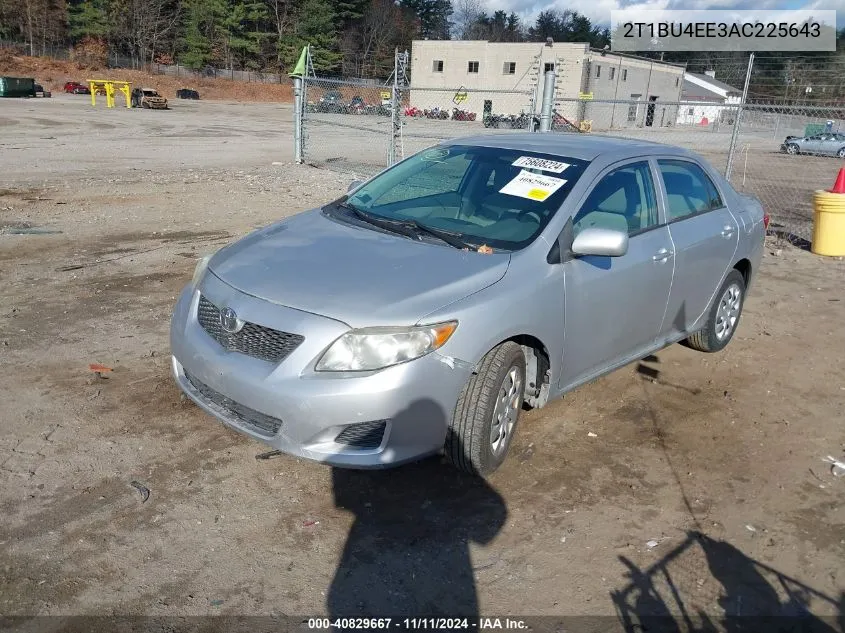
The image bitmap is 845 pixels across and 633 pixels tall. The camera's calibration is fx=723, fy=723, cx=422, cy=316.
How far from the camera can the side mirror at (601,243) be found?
3.78 meters

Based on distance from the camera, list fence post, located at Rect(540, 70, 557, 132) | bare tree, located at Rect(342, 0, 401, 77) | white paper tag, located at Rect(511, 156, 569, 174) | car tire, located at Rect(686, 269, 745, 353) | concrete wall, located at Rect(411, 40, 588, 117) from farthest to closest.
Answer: bare tree, located at Rect(342, 0, 401, 77), concrete wall, located at Rect(411, 40, 588, 117), fence post, located at Rect(540, 70, 557, 132), car tire, located at Rect(686, 269, 745, 353), white paper tag, located at Rect(511, 156, 569, 174)

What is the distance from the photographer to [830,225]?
9.47 metres

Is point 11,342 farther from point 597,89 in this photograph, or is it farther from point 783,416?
point 597,89

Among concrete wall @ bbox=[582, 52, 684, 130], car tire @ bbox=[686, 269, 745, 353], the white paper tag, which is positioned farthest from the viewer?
concrete wall @ bbox=[582, 52, 684, 130]

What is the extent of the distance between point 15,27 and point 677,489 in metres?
90.8

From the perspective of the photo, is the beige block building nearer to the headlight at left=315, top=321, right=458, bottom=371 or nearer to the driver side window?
the driver side window

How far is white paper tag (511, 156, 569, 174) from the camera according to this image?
4.34 meters

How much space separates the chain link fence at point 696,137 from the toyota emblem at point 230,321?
580 centimetres

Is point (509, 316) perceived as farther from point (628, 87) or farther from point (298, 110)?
point (628, 87)

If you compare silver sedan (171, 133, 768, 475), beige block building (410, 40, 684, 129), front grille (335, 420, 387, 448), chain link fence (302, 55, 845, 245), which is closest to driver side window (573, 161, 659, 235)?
silver sedan (171, 133, 768, 475)

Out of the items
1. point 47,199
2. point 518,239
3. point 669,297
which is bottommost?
point 47,199

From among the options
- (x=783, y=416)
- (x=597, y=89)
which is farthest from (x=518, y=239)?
(x=597, y=89)

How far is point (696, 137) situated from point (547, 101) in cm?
1825

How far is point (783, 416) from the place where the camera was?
15.4 ft
